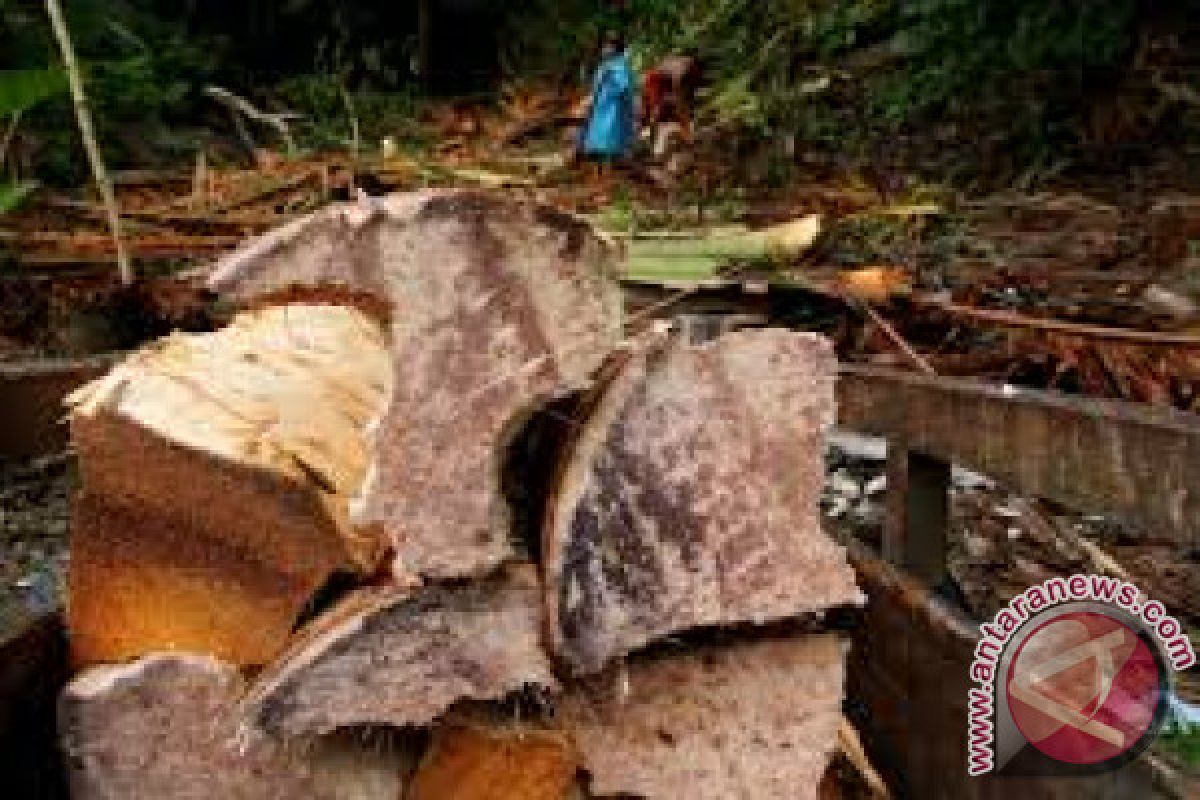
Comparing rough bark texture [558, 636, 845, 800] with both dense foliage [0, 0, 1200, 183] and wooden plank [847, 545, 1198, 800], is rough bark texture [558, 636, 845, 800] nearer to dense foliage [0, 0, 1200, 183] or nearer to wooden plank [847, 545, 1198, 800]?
wooden plank [847, 545, 1198, 800]

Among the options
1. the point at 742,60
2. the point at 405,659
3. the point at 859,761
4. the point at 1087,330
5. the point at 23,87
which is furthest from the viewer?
the point at 742,60

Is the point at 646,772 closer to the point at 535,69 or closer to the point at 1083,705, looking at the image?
the point at 1083,705

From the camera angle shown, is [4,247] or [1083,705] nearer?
[1083,705]

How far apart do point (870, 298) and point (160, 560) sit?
2.27m

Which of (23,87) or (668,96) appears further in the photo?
(668,96)

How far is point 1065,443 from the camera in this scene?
1.40 meters

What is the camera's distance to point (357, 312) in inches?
53.3

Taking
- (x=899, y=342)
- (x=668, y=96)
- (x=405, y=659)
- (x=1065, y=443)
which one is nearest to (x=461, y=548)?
(x=405, y=659)

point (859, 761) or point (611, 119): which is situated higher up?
point (611, 119)

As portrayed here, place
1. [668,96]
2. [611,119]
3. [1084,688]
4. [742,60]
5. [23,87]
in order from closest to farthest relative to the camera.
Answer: [1084,688], [23,87], [611,119], [668,96], [742,60]

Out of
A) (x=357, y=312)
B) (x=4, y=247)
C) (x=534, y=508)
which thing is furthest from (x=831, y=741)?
(x=4, y=247)

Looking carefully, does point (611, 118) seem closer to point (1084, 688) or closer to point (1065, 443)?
point (1065, 443)

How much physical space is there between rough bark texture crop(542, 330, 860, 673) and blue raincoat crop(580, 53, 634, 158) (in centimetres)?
738

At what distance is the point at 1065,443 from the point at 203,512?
2.77 ft
